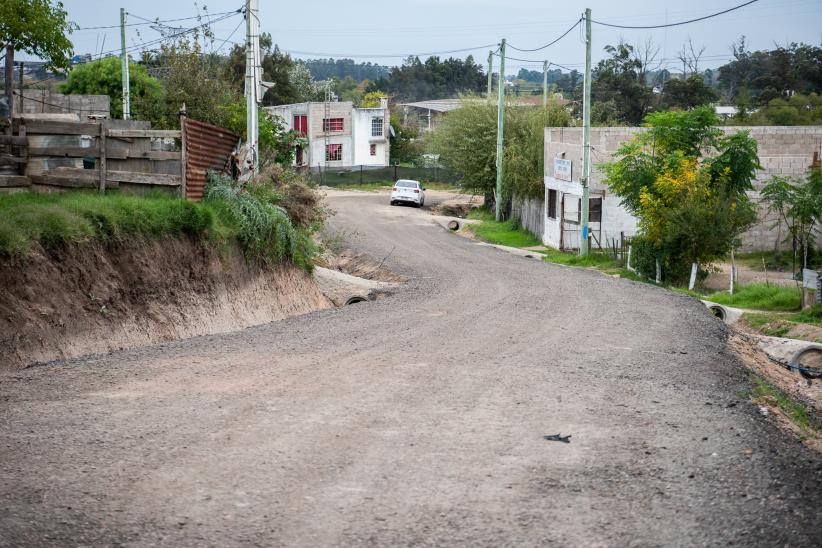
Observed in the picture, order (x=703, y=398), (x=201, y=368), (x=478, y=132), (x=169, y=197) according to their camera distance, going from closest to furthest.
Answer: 1. (x=703, y=398)
2. (x=201, y=368)
3. (x=169, y=197)
4. (x=478, y=132)

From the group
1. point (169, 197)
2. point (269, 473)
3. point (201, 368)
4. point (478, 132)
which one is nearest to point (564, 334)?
point (201, 368)

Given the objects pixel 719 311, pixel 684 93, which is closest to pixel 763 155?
pixel 719 311

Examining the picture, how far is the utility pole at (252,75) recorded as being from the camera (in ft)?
68.6

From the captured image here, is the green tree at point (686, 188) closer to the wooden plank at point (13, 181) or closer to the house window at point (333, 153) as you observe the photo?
the wooden plank at point (13, 181)

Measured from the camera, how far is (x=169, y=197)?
17.9 metres

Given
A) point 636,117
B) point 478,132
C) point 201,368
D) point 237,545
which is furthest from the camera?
point 636,117

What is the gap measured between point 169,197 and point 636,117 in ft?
248

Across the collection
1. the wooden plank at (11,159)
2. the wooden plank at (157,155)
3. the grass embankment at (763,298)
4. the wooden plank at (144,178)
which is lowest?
the grass embankment at (763,298)

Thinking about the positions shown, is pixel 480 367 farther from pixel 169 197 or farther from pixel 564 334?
pixel 169 197

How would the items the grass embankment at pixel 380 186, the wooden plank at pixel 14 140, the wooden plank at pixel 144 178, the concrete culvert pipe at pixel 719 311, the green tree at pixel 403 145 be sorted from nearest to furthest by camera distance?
the wooden plank at pixel 14 140 → the wooden plank at pixel 144 178 → the concrete culvert pipe at pixel 719 311 → the grass embankment at pixel 380 186 → the green tree at pixel 403 145

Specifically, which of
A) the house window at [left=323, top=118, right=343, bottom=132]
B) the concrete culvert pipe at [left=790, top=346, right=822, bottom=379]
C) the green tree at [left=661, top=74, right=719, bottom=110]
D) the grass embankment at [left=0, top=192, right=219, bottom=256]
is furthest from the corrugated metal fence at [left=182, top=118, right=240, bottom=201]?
the green tree at [left=661, top=74, right=719, bottom=110]

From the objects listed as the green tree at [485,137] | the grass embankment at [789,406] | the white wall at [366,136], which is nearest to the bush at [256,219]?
the grass embankment at [789,406]

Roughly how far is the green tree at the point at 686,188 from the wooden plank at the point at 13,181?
58.9 feet

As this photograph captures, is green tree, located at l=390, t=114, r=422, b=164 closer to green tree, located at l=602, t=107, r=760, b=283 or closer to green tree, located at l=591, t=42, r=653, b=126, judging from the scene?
green tree, located at l=591, t=42, r=653, b=126
